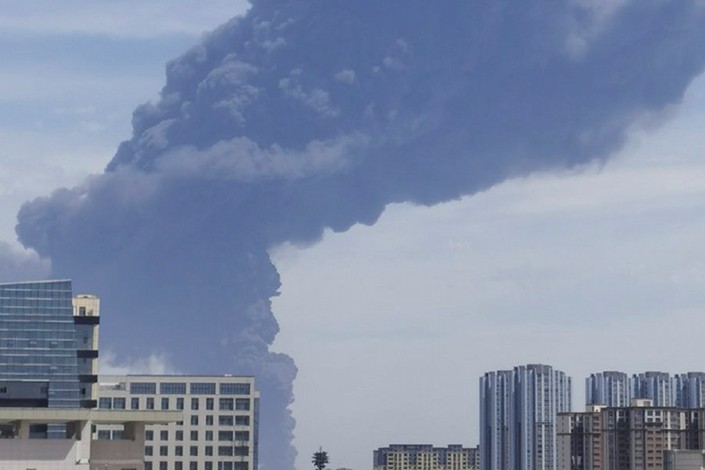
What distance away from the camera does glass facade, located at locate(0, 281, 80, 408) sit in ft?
112

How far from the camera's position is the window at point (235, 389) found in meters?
56.5

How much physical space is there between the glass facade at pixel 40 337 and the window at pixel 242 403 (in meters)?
18.0

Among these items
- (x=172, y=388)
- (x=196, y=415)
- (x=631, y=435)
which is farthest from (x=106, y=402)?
(x=631, y=435)

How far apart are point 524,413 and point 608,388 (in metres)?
7.31

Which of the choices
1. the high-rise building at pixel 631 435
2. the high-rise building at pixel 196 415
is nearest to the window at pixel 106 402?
the high-rise building at pixel 196 415

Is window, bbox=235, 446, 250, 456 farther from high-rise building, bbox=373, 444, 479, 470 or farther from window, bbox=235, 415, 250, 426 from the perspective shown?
high-rise building, bbox=373, 444, 479, 470

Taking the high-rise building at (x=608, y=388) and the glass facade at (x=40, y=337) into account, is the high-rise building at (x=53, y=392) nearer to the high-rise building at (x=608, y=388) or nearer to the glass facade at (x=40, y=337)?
the glass facade at (x=40, y=337)

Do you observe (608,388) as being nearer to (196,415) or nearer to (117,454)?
(196,415)

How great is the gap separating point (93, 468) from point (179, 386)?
31.7m

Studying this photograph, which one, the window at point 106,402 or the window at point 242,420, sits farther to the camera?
the window at point 242,420

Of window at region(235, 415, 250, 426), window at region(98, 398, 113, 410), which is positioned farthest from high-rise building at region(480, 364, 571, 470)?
window at region(98, 398, 113, 410)

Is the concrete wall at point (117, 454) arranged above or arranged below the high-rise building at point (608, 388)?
below

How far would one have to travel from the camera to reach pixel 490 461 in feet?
287

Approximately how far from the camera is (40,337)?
36.0m
